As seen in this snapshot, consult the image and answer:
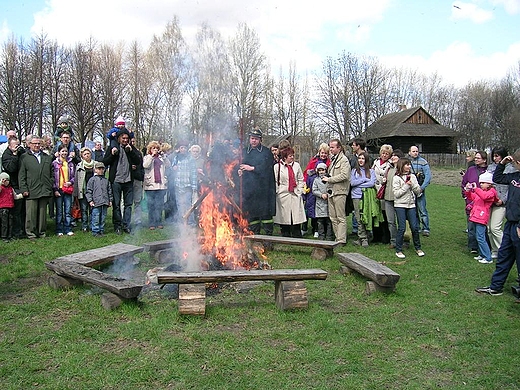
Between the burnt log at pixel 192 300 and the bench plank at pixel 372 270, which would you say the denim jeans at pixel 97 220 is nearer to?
the burnt log at pixel 192 300

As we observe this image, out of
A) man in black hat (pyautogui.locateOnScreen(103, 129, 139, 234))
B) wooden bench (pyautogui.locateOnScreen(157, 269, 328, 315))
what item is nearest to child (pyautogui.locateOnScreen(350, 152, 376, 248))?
wooden bench (pyautogui.locateOnScreen(157, 269, 328, 315))

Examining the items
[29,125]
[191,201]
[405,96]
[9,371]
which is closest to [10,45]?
[29,125]

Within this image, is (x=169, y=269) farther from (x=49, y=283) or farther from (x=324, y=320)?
(x=324, y=320)

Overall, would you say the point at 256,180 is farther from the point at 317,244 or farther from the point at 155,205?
the point at 155,205

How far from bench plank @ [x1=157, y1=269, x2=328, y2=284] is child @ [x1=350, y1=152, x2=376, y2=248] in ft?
13.0

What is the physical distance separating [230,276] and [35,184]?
6193 mm

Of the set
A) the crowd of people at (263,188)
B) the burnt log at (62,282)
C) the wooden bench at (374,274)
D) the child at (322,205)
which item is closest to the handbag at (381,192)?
the crowd of people at (263,188)

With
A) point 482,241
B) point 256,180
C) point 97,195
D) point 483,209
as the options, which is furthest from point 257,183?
point 482,241

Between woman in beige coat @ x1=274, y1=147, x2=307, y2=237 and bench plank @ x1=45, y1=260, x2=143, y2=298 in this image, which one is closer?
bench plank @ x1=45, y1=260, x2=143, y2=298

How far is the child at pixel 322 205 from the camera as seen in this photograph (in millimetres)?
9289

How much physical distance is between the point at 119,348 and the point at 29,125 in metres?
31.2

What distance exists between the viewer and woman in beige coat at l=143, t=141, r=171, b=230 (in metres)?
10.4

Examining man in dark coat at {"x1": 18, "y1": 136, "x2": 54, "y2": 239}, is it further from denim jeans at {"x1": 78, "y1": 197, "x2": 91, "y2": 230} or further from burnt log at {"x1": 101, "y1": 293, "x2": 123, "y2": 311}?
burnt log at {"x1": 101, "y1": 293, "x2": 123, "y2": 311}

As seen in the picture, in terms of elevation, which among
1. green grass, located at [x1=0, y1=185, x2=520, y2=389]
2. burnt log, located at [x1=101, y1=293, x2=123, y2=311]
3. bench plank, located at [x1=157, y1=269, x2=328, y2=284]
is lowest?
green grass, located at [x1=0, y1=185, x2=520, y2=389]
